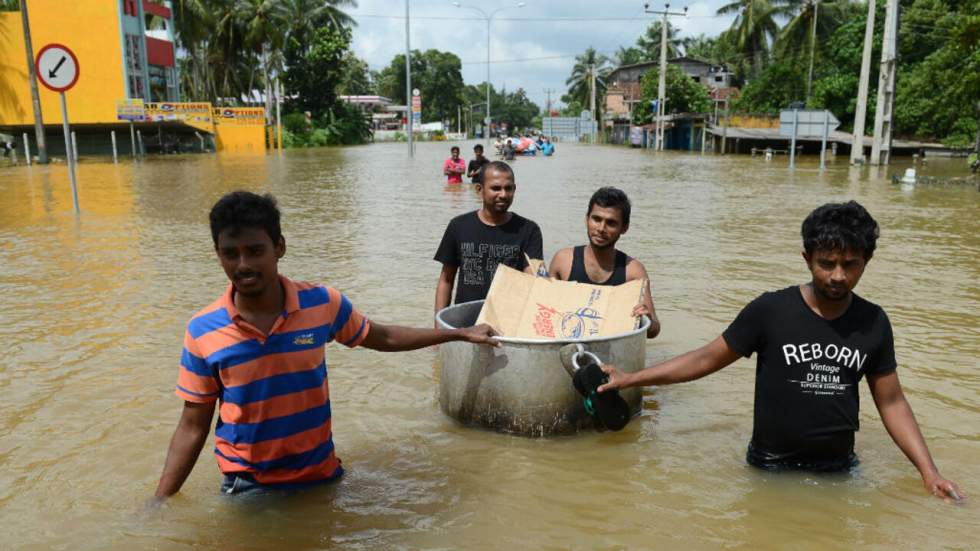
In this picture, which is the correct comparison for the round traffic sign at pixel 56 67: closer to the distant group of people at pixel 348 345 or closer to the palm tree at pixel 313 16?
the distant group of people at pixel 348 345

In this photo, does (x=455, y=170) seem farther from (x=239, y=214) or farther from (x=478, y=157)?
(x=239, y=214)

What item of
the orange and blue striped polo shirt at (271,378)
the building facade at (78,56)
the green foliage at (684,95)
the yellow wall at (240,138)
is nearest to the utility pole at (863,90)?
the green foliage at (684,95)

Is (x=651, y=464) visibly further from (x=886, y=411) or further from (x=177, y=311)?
(x=177, y=311)

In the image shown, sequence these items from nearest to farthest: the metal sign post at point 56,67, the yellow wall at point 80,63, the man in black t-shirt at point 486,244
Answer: the man in black t-shirt at point 486,244 → the metal sign post at point 56,67 → the yellow wall at point 80,63

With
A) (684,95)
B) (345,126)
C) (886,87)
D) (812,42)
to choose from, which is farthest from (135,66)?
(812,42)

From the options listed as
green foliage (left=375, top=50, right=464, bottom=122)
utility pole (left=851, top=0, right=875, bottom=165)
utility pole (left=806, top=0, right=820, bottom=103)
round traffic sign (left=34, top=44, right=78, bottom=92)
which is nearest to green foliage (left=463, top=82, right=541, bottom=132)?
green foliage (left=375, top=50, right=464, bottom=122)

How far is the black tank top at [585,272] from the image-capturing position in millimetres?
3957

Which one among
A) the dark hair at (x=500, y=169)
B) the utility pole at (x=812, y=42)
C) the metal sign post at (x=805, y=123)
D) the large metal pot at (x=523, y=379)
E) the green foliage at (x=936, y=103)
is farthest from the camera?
the utility pole at (x=812, y=42)

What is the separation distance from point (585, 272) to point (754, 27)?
5143 centimetres

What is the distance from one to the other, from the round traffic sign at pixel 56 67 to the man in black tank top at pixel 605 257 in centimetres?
942

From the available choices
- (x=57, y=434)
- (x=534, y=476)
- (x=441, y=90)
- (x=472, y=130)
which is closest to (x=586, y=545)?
(x=534, y=476)

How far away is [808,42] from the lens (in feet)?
148

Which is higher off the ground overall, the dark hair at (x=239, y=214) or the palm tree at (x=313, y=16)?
the palm tree at (x=313, y=16)

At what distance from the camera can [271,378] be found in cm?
243
